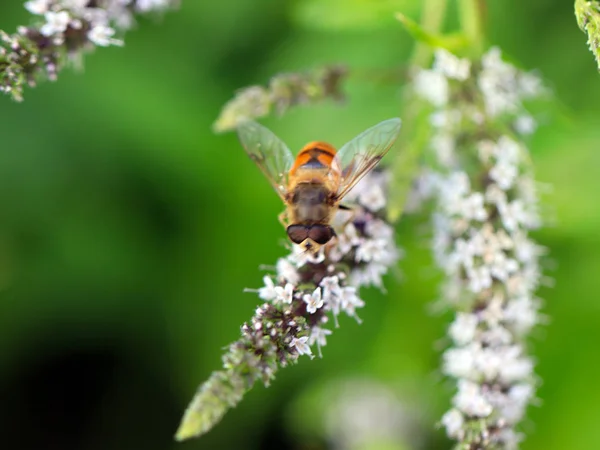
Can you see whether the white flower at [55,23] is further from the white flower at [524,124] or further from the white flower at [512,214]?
the white flower at [524,124]

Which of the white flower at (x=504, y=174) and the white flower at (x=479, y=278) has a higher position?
the white flower at (x=504, y=174)

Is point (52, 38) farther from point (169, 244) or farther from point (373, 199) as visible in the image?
point (169, 244)

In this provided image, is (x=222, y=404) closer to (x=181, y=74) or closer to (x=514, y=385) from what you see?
(x=514, y=385)

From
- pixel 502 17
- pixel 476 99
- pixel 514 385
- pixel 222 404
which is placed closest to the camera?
pixel 222 404

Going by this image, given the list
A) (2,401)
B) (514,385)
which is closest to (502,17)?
(514,385)

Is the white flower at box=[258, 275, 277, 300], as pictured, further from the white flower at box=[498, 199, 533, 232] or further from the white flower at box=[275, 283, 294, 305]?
the white flower at box=[498, 199, 533, 232]

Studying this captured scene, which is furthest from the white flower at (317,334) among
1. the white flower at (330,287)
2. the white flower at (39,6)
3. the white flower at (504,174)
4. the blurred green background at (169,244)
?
the blurred green background at (169,244)

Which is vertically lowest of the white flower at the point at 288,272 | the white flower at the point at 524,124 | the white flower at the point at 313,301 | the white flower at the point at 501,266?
the white flower at the point at 313,301
